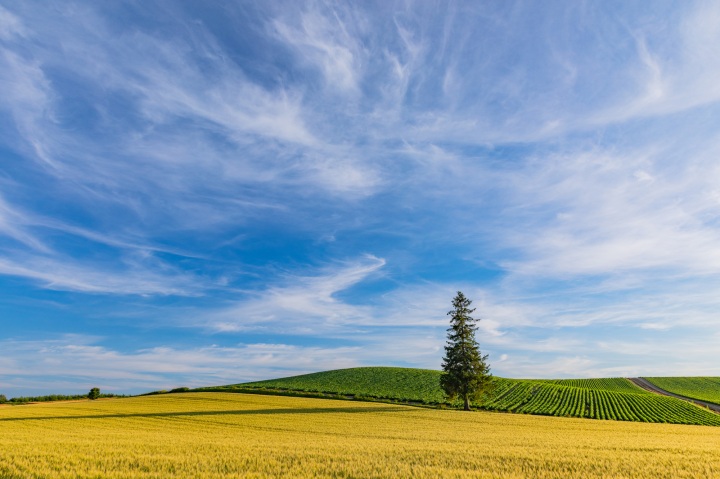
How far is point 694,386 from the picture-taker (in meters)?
139

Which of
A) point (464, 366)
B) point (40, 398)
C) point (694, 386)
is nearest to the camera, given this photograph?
point (464, 366)

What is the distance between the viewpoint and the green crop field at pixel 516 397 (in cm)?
6462

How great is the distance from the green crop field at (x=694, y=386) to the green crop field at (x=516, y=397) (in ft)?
117

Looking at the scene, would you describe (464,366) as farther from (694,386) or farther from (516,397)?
(694,386)

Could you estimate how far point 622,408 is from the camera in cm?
7438

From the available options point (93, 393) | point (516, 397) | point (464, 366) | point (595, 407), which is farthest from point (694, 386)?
point (93, 393)

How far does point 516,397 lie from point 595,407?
1329 centimetres

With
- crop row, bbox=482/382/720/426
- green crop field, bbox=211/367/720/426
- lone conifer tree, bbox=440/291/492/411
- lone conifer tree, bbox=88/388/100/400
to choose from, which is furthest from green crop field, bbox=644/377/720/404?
lone conifer tree, bbox=88/388/100/400

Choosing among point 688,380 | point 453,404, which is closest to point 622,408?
→ point 453,404

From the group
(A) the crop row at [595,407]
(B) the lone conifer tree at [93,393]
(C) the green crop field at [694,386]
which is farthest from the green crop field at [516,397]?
(C) the green crop field at [694,386]

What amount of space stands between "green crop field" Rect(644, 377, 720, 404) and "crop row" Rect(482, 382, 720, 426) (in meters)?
38.3

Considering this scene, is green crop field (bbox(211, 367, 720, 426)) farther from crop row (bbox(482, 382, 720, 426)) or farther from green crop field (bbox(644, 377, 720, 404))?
green crop field (bbox(644, 377, 720, 404))

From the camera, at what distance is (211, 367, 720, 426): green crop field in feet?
212

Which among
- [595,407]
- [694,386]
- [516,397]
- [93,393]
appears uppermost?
[694,386]
